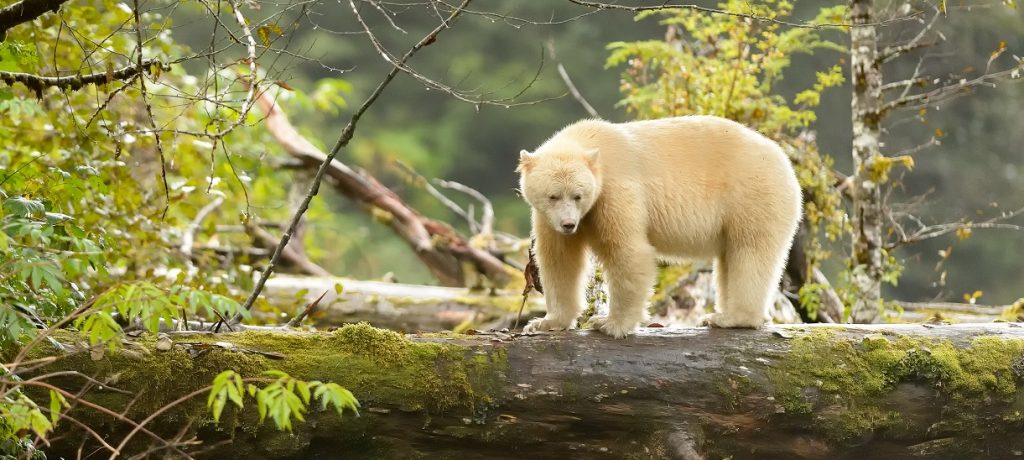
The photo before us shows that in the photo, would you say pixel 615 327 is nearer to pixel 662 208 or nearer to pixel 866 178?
pixel 662 208

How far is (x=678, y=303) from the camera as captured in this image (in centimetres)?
756

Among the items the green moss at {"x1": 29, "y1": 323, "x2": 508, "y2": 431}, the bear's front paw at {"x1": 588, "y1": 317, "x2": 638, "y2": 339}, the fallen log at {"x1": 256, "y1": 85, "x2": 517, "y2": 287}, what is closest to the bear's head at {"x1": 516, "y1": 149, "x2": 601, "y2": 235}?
the bear's front paw at {"x1": 588, "y1": 317, "x2": 638, "y2": 339}

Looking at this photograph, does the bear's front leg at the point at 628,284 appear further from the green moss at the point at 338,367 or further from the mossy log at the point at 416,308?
the mossy log at the point at 416,308

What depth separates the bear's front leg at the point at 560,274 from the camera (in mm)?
4734

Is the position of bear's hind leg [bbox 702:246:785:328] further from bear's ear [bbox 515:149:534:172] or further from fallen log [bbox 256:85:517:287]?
fallen log [bbox 256:85:517:287]

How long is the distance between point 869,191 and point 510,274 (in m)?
3.14

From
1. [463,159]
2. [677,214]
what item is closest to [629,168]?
[677,214]

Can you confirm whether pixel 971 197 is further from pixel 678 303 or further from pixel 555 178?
pixel 555 178

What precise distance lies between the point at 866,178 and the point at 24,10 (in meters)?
5.65

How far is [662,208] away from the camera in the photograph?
4.67 meters

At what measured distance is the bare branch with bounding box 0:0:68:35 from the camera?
3631 millimetres

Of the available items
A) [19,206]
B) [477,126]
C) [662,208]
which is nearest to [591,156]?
[662,208]

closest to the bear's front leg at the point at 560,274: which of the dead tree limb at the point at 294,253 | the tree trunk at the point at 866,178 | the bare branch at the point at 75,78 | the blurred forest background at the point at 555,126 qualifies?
the bare branch at the point at 75,78

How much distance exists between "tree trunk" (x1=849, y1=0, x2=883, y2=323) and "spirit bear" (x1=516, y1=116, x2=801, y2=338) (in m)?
2.46
